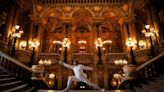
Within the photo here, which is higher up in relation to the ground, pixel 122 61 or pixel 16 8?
pixel 16 8

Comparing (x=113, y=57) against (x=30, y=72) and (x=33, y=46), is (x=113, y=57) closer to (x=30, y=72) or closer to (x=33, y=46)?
(x=33, y=46)

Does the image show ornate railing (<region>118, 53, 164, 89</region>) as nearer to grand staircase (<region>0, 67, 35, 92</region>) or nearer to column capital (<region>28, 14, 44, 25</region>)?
grand staircase (<region>0, 67, 35, 92</region>)

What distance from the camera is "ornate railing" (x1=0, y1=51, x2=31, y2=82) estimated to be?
8.43 metres

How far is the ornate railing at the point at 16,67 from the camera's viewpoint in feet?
27.6

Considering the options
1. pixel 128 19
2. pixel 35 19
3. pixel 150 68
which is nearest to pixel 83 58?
pixel 128 19

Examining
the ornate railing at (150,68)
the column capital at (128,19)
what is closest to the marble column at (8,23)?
the ornate railing at (150,68)

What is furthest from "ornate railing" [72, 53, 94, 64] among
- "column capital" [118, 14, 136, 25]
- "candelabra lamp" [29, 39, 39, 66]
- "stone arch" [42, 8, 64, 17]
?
"column capital" [118, 14, 136, 25]

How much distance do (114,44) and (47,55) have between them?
29.6 ft

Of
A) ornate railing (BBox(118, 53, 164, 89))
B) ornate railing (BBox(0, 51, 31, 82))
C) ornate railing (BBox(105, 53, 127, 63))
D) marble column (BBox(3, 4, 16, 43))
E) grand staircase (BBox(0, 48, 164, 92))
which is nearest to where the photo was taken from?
grand staircase (BBox(0, 48, 164, 92))

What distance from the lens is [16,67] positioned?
870 cm

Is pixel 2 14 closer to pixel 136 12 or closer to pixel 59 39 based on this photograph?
pixel 59 39

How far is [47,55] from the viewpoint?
1755 cm

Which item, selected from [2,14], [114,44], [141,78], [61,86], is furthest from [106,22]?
[141,78]

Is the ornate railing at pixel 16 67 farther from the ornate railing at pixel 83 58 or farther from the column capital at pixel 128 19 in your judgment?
the column capital at pixel 128 19
